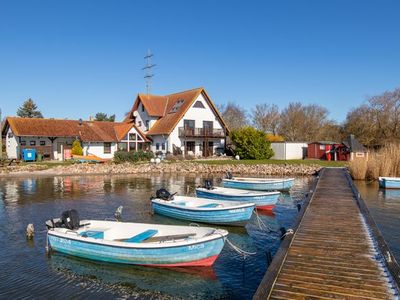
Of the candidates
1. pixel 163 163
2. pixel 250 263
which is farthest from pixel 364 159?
pixel 250 263

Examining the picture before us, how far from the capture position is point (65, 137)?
4425cm

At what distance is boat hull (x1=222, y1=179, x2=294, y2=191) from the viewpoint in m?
24.0

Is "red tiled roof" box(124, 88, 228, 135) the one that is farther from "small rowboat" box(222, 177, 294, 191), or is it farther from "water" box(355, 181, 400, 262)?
"water" box(355, 181, 400, 262)

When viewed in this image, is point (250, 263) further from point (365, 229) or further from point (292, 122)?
point (292, 122)

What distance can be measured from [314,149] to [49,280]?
128 ft

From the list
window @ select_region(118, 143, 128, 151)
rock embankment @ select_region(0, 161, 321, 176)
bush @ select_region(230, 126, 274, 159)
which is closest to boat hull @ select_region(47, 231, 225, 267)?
rock embankment @ select_region(0, 161, 321, 176)

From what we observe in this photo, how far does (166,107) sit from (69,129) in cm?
1398

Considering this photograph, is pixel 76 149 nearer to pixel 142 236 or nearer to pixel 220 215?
pixel 220 215

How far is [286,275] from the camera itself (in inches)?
310

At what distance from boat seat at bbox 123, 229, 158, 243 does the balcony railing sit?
34.6 metres

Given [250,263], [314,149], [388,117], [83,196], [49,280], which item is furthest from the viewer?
[388,117]

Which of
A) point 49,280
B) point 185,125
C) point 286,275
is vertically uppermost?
point 185,125

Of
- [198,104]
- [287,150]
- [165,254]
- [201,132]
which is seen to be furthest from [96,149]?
[165,254]

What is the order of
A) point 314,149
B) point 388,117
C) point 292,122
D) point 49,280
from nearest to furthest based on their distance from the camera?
point 49,280, point 314,149, point 388,117, point 292,122
